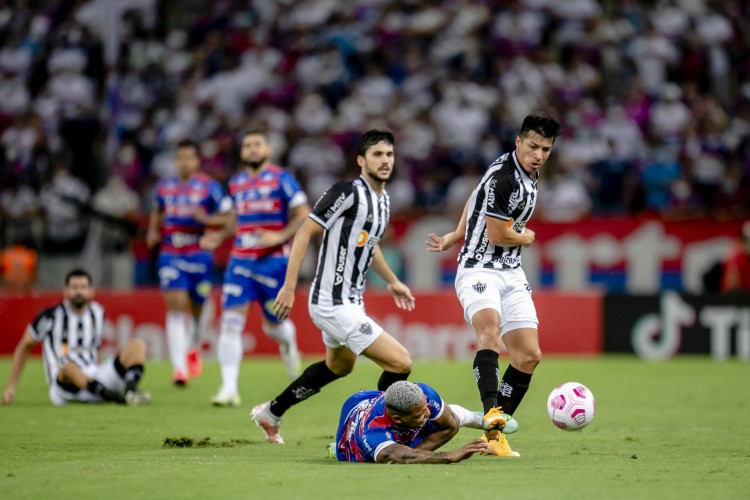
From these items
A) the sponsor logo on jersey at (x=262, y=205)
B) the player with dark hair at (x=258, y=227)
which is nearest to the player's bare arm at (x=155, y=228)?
the player with dark hair at (x=258, y=227)

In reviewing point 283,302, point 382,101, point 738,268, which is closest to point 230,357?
point 283,302

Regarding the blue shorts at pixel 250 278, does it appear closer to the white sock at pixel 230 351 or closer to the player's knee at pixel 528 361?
the white sock at pixel 230 351

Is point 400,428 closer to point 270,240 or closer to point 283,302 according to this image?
point 283,302

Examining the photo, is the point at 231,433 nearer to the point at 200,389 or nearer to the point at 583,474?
the point at 583,474

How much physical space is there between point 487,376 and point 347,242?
1457 mm

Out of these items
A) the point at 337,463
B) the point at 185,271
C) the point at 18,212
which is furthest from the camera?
the point at 18,212

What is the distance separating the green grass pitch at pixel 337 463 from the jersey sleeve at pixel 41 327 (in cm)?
74

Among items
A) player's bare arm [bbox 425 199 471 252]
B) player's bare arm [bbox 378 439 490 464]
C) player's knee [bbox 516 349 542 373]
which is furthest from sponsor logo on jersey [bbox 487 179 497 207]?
player's bare arm [bbox 378 439 490 464]

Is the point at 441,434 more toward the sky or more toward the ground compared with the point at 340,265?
more toward the ground

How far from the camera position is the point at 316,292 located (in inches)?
356

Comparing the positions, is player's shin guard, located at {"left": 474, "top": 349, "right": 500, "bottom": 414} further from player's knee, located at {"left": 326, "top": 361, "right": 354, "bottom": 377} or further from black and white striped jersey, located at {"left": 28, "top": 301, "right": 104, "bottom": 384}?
black and white striped jersey, located at {"left": 28, "top": 301, "right": 104, "bottom": 384}

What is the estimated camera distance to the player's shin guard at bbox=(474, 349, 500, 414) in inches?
334

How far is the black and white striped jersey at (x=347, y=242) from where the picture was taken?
898 centimetres

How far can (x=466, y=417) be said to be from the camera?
27.6ft
